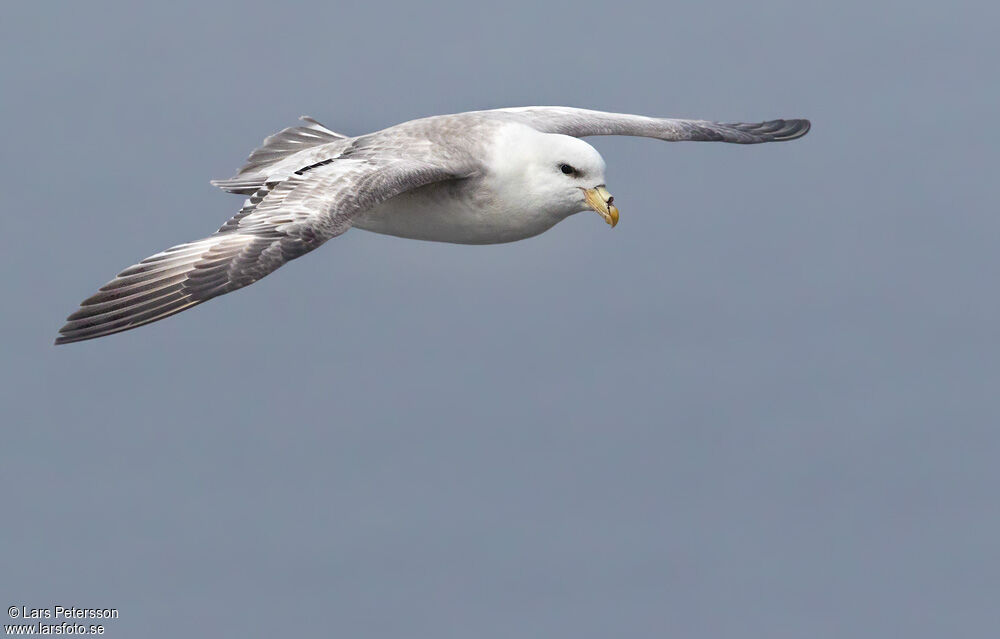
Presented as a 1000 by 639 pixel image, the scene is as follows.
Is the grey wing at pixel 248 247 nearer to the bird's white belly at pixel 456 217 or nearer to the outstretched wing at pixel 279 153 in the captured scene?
the bird's white belly at pixel 456 217

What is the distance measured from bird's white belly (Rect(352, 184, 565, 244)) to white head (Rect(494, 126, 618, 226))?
0.18 metres

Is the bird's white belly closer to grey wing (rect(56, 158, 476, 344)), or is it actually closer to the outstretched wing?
grey wing (rect(56, 158, 476, 344))

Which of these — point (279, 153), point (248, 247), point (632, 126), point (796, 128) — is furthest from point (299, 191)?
point (796, 128)

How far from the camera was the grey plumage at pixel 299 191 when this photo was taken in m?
13.9

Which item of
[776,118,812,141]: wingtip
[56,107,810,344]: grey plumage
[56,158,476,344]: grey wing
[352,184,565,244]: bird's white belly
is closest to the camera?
[56,158,476,344]: grey wing

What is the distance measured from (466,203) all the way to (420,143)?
764 mm

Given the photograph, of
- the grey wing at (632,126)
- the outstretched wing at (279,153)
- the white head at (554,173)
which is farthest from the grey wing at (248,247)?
the grey wing at (632,126)

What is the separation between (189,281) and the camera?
46.1 ft

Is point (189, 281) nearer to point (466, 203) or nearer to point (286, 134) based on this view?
point (466, 203)

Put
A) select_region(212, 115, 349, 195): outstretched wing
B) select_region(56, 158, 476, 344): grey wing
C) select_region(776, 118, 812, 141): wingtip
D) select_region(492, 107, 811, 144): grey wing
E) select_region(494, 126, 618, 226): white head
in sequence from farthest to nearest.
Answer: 1. select_region(776, 118, 812, 141): wingtip
2. select_region(492, 107, 811, 144): grey wing
3. select_region(212, 115, 349, 195): outstretched wing
4. select_region(494, 126, 618, 226): white head
5. select_region(56, 158, 476, 344): grey wing

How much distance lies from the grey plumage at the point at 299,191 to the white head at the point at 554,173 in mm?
336

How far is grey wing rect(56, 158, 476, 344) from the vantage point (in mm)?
13750

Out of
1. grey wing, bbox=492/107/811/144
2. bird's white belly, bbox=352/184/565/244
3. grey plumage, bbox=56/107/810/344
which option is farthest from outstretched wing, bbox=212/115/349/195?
grey wing, bbox=492/107/811/144

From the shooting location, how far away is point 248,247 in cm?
1426
